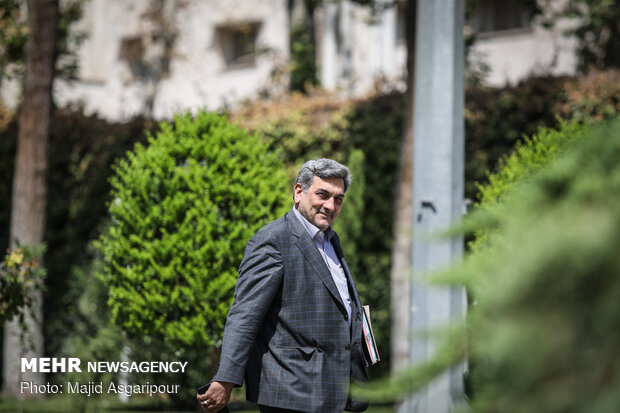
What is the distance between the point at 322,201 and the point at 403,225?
16.4 ft

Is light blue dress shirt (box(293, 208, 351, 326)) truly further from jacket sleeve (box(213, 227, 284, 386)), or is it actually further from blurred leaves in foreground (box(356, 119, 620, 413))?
blurred leaves in foreground (box(356, 119, 620, 413))

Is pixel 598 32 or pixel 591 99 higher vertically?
pixel 598 32

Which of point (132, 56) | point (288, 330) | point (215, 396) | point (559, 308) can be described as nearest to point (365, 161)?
point (288, 330)

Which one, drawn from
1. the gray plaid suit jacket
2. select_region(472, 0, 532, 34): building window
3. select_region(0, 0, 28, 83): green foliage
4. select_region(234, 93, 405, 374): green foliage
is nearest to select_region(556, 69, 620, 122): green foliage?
select_region(234, 93, 405, 374): green foliage

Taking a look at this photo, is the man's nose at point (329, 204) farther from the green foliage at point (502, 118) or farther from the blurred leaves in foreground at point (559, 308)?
the green foliage at point (502, 118)

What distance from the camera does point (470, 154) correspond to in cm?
954

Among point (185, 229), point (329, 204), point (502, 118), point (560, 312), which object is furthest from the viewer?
point (502, 118)

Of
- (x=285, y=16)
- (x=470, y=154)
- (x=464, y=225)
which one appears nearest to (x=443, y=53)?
(x=464, y=225)

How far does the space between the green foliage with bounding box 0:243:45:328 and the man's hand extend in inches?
131

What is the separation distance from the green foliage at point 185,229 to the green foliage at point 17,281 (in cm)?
58

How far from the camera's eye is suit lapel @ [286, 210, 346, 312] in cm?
381

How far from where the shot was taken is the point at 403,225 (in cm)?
886

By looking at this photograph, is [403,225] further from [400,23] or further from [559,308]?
[400,23]

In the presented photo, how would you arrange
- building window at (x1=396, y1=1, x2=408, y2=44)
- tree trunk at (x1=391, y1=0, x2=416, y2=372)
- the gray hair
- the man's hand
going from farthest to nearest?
building window at (x1=396, y1=1, x2=408, y2=44) → tree trunk at (x1=391, y1=0, x2=416, y2=372) → the gray hair → the man's hand
